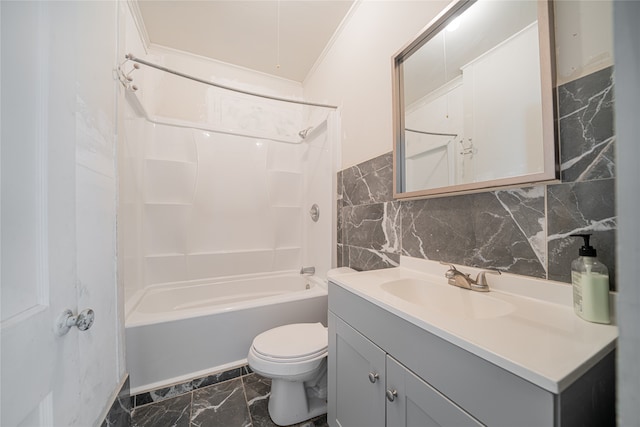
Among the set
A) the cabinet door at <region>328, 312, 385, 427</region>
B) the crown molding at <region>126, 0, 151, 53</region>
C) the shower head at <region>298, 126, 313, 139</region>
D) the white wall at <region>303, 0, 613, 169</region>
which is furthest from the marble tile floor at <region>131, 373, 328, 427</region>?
the crown molding at <region>126, 0, 151, 53</region>

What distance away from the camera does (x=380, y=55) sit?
4.45 feet

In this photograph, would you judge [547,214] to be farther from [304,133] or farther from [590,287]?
[304,133]

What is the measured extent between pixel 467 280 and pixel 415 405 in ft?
1.51

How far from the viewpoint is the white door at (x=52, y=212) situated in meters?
0.47

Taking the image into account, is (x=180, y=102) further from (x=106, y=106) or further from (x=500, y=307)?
(x=500, y=307)

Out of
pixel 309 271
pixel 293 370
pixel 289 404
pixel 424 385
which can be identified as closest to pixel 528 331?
Answer: pixel 424 385

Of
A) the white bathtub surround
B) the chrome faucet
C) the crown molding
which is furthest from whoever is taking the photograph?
the white bathtub surround

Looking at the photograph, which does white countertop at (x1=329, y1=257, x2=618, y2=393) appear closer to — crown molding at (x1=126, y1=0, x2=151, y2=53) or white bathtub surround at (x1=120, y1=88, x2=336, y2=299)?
white bathtub surround at (x1=120, y1=88, x2=336, y2=299)

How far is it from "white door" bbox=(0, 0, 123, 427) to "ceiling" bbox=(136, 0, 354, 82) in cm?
102

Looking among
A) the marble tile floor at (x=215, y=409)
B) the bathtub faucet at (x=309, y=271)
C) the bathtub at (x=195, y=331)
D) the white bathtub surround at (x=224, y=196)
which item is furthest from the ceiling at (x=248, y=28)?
the marble tile floor at (x=215, y=409)

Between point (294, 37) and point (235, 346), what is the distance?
2.48 metres

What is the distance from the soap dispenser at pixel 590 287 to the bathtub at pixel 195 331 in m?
1.37

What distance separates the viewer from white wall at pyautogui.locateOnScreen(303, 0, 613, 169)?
0.60 m

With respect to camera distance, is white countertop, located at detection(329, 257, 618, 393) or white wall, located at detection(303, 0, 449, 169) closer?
white countertop, located at detection(329, 257, 618, 393)
